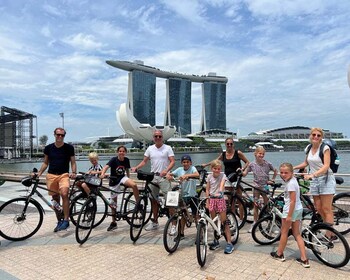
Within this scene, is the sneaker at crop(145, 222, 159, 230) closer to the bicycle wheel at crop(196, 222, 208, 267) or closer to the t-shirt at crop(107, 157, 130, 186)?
the t-shirt at crop(107, 157, 130, 186)

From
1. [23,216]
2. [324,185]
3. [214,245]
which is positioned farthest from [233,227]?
[23,216]

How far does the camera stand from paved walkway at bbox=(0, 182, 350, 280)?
3658mm

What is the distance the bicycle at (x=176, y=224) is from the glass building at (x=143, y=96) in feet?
362

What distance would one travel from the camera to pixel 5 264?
409cm

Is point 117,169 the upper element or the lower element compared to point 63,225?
upper

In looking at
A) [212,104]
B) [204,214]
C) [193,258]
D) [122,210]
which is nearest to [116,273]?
[193,258]

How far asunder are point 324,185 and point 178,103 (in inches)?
5144

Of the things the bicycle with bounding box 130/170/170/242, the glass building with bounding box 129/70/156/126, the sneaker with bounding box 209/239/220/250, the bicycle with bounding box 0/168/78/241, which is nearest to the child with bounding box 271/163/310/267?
the sneaker with bounding box 209/239/220/250

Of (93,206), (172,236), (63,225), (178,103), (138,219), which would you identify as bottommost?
(63,225)

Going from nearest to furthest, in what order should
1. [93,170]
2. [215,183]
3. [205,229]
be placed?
1. [205,229]
2. [215,183]
3. [93,170]

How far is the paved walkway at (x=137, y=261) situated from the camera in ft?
12.0

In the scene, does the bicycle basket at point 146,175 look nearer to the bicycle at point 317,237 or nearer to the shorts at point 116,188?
the shorts at point 116,188

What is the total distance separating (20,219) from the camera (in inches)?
200

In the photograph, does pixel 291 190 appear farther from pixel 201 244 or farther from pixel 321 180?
pixel 201 244
